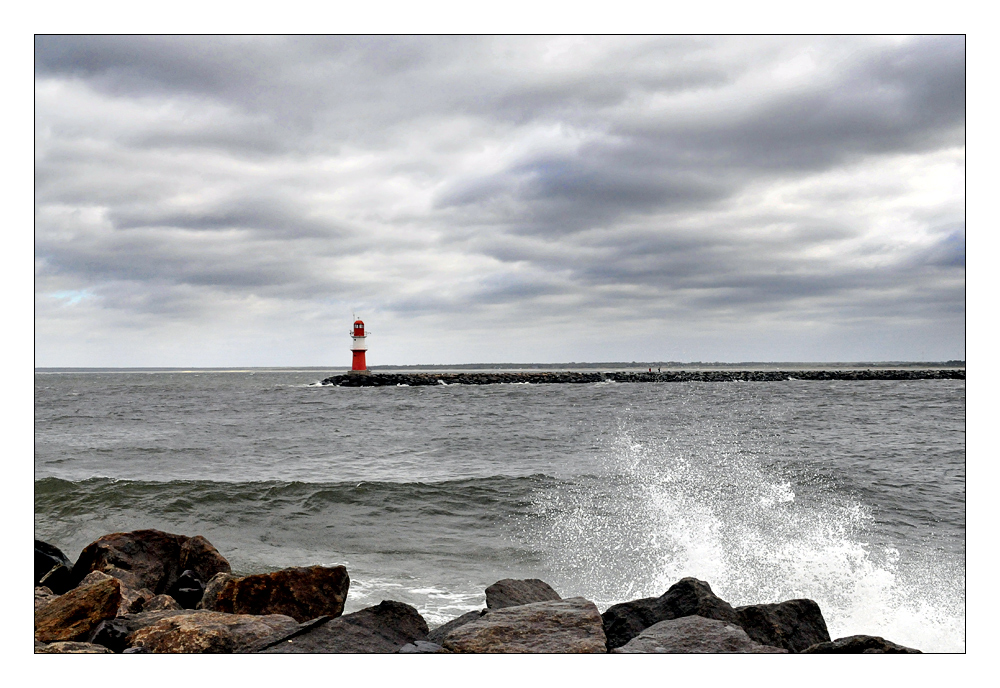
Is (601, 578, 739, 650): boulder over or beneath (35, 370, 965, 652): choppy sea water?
over

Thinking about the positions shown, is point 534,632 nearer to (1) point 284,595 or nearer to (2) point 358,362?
(1) point 284,595

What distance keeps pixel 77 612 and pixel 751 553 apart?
21.6 feet

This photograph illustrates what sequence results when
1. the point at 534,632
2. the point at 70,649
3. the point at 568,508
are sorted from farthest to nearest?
the point at 568,508 → the point at 534,632 → the point at 70,649

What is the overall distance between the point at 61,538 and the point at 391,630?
23.7ft

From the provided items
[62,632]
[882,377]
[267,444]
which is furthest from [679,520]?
[882,377]

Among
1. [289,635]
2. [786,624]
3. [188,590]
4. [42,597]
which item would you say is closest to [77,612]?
[42,597]

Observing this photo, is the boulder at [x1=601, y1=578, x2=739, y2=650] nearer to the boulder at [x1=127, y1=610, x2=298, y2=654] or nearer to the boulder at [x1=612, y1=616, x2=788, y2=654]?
the boulder at [x1=612, y1=616, x2=788, y2=654]

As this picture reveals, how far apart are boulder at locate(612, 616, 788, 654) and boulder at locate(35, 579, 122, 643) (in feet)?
10.7

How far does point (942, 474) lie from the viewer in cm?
1153

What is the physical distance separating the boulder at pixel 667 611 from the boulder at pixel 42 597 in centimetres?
389

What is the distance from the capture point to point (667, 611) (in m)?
Answer: 4.35

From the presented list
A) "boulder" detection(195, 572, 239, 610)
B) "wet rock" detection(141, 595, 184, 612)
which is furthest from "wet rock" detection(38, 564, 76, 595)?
"boulder" detection(195, 572, 239, 610)

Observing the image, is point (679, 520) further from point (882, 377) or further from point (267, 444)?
point (882, 377)

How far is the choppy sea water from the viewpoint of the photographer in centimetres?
646
